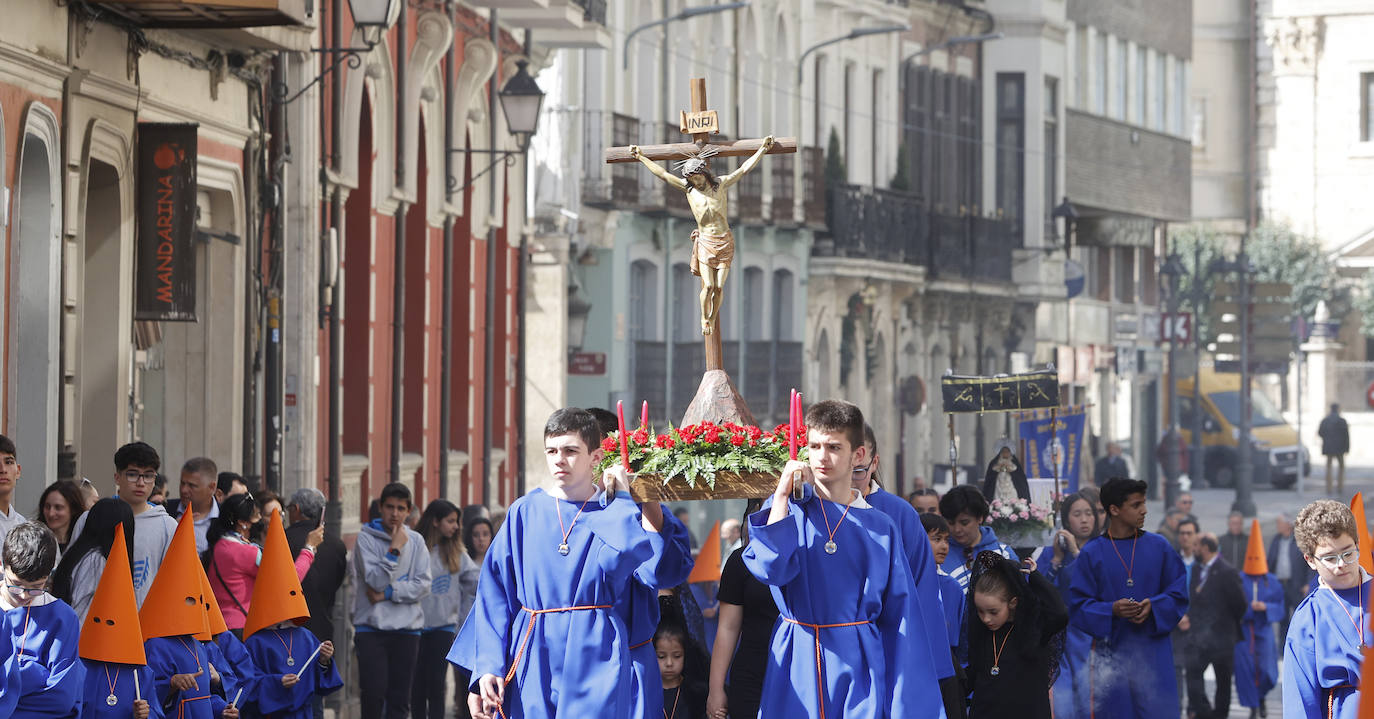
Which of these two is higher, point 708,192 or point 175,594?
point 708,192

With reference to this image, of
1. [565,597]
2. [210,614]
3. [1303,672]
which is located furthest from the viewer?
[210,614]

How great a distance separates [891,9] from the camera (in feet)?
156

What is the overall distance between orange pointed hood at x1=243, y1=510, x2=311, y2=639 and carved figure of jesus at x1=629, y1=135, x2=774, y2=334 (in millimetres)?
3101

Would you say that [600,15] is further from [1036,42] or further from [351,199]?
[1036,42]

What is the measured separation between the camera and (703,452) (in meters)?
10.0

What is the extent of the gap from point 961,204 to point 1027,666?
3922 cm

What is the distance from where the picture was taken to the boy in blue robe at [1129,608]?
46.2 ft

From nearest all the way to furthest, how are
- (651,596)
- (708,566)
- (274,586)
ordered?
(651,596)
(274,586)
(708,566)

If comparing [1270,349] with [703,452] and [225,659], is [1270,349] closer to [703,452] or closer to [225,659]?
[225,659]

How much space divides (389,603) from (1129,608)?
4466mm

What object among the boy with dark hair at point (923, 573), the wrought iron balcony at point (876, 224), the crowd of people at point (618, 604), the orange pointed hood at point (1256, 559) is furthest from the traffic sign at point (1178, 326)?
the boy with dark hair at point (923, 573)

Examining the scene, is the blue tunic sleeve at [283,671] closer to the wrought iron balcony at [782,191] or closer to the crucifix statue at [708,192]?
the crucifix statue at [708,192]

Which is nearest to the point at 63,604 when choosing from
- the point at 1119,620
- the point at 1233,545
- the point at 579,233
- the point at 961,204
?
the point at 1119,620

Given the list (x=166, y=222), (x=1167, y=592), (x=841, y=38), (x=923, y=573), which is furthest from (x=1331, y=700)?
(x=841, y=38)
